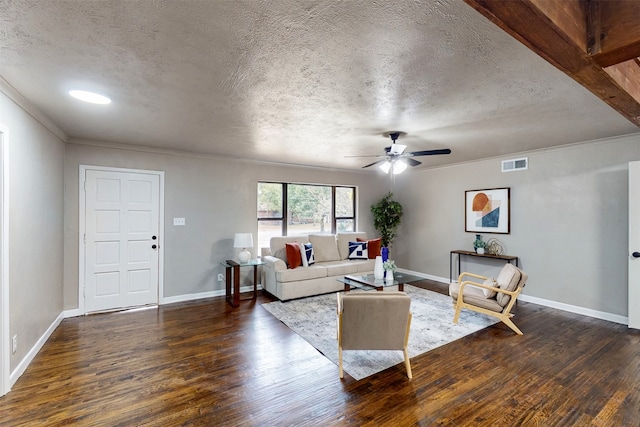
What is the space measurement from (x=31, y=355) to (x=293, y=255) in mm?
3228

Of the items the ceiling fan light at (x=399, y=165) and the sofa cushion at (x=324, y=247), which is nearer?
the ceiling fan light at (x=399, y=165)

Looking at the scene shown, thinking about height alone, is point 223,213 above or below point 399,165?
below

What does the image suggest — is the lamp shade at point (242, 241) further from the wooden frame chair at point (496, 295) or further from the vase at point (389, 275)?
the wooden frame chair at point (496, 295)

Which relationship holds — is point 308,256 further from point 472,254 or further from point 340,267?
point 472,254

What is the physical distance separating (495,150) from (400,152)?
6.65 feet

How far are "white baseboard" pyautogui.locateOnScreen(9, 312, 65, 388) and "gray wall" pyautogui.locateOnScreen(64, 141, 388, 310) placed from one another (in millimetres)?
558

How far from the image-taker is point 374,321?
8.52 ft

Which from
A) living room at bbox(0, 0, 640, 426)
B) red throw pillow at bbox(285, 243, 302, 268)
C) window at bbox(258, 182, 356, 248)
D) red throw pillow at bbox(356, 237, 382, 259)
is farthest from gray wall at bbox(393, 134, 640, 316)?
red throw pillow at bbox(285, 243, 302, 268)

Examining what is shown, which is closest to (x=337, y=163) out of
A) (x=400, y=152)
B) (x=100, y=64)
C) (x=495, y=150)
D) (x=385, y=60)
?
(x=400, y=152)

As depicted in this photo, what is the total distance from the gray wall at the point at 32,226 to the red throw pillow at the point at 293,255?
9.98 ft

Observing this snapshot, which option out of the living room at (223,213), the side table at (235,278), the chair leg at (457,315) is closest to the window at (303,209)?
the living room at (223,213)

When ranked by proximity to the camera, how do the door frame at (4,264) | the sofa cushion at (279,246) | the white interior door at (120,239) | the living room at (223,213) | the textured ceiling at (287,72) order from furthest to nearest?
the sofa cushion at (279,246) < the white interior door at (120,239) < the living room at (223,213) < the door frame at (4,264) < the textured ceiling at (287,72)

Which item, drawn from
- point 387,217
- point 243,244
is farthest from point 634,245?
point 243,244

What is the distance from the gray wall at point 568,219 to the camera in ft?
12.9
